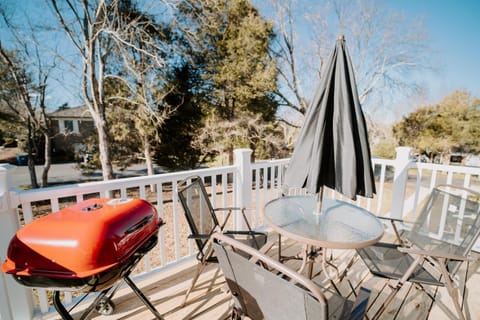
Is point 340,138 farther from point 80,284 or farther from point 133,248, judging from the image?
point 80,284

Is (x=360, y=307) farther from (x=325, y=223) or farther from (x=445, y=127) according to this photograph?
(x=445, y=127)

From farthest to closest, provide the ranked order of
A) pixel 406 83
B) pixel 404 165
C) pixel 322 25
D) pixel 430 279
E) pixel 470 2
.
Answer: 1. pixel 406 83
2. pixel 322 25
3. pixel 470 2
4. pixel 404 165
5. pixel 430 279

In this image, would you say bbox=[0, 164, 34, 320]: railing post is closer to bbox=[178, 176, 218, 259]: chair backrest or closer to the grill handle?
the grill handle

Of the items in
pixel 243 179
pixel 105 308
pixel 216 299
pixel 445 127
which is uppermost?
pixel 445 127

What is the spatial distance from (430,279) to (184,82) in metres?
10.0

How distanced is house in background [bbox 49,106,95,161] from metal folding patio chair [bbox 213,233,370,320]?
9575 millimetres

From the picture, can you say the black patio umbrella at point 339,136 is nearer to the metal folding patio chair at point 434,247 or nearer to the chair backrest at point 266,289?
the metal folding patio chair at point 434,247

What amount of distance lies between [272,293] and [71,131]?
1181 centimetres

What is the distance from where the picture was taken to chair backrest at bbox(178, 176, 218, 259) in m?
1.87

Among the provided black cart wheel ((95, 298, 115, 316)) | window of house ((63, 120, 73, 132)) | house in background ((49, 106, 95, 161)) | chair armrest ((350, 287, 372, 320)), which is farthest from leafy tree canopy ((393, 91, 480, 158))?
window of house ((63, 120, 73, 132))

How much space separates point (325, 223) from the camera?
1.72m

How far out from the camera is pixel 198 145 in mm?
10047

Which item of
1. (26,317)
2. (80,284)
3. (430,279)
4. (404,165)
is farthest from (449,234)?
(26,317)

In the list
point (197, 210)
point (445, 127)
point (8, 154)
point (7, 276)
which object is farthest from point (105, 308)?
point (445, 127)
